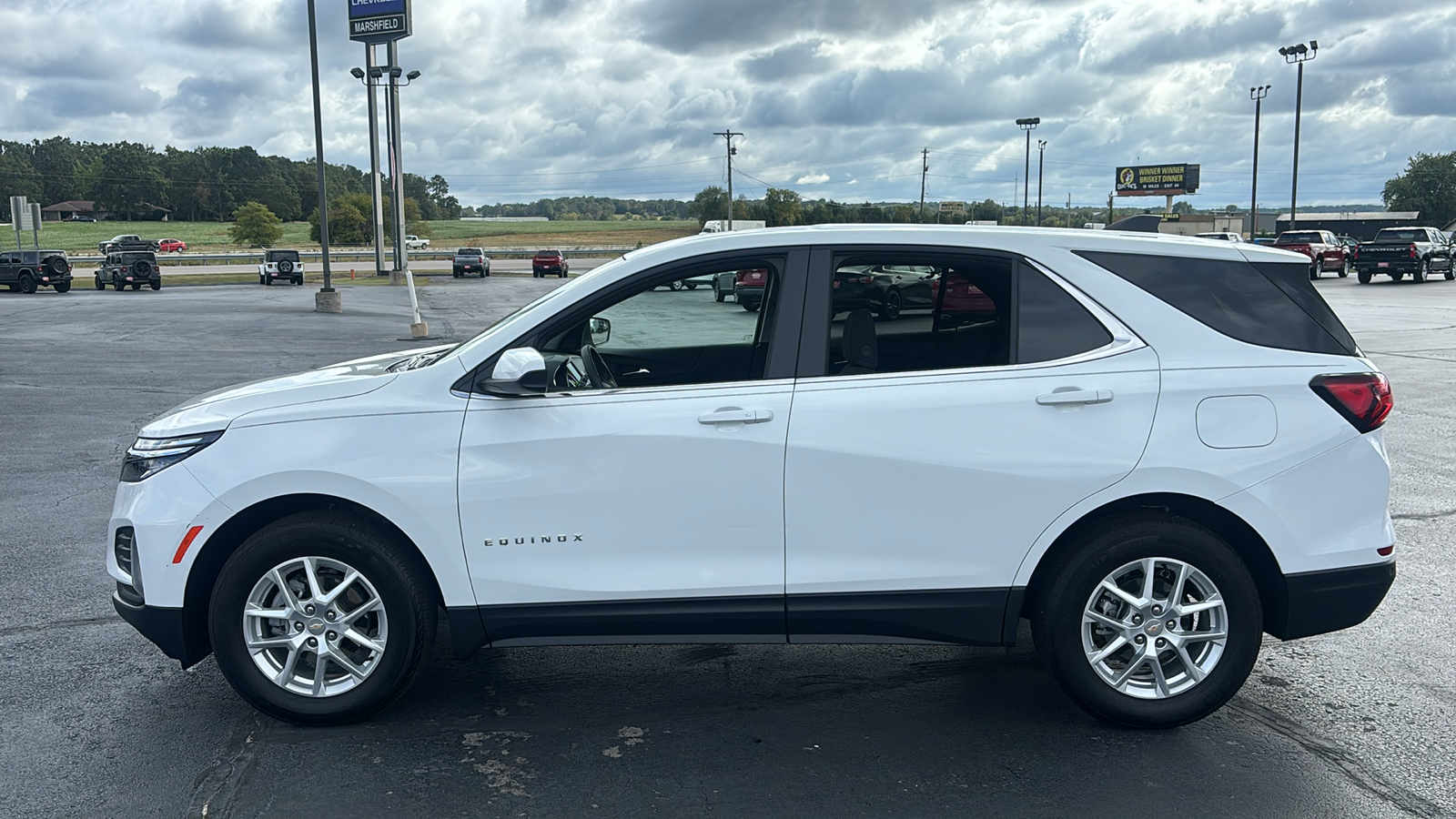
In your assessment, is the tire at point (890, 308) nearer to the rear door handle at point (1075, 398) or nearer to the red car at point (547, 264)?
the rear door handle at point (1075, 398)

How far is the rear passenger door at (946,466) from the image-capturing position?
3859 millimetres

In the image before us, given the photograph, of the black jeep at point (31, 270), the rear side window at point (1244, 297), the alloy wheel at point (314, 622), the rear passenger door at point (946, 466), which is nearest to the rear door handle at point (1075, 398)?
the rear passenger door at point (946, 466)

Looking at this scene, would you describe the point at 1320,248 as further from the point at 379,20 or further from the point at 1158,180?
the point at 1158,180

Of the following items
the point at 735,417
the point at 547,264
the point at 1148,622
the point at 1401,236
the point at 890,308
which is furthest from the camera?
the point at 547,264

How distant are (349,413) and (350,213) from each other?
12481cm

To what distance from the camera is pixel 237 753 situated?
3.88 m

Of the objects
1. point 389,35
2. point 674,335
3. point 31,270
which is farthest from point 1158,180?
point 674,335

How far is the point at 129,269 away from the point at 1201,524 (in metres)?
46.3

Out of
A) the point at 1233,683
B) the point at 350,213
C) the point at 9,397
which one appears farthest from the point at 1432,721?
the point at 350,213

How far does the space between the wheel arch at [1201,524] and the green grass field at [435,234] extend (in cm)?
11164

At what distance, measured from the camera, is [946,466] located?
152 inches

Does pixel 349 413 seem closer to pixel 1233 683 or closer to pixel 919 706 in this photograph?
pixel 919 706

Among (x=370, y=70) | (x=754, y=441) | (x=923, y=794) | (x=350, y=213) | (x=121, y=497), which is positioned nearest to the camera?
(x=923, y=794)

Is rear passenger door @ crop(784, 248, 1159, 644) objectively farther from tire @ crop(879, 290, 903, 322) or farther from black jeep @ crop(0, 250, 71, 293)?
black jeep @ crop(0, 250, 71, 293)
